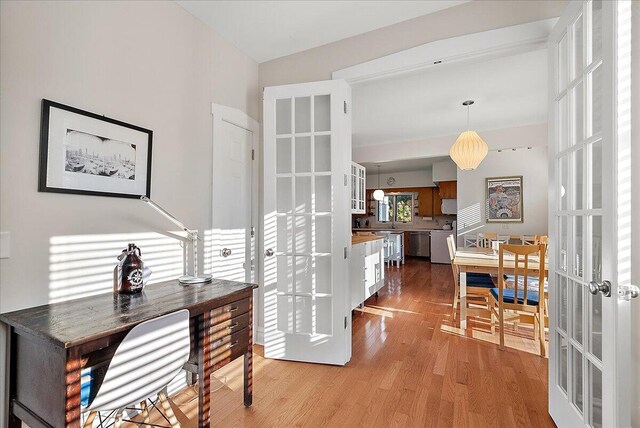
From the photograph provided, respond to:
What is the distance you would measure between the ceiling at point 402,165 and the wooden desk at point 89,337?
6.27m

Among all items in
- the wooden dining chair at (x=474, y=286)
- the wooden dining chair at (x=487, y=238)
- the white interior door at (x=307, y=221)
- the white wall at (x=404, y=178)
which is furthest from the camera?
the white wall at (x=404, y=178)

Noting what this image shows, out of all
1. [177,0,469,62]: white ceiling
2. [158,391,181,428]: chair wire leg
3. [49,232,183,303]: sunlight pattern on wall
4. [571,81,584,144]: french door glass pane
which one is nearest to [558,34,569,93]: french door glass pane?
[571,81,584,144]: french door glass pane

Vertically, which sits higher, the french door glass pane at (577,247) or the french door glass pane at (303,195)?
the french door glass pane at (303,195)

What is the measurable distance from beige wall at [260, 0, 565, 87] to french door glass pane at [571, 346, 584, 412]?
2.00 m

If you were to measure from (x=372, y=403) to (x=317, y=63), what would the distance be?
2.71 m

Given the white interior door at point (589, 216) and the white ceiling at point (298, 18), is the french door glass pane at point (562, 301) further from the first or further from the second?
the white ceiling at point (298, 18)

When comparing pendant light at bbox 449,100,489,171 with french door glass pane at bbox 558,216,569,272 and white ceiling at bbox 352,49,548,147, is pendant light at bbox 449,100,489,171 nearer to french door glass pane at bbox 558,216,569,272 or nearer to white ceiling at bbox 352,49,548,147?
white ceiling at bbox 352,49,548,147

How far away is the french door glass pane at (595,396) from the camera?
4.39 ft

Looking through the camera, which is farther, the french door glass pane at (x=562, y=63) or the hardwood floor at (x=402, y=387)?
the hardwood floor at (x=402, y=387)


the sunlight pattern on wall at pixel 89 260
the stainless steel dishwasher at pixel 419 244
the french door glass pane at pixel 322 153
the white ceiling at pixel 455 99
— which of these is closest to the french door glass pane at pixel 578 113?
the white ceiling at pixel 455 99

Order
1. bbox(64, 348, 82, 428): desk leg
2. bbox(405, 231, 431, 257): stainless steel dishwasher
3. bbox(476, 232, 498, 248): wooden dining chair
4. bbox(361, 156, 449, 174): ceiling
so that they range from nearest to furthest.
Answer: bbox(64, 348, 82, 428): desk leg → bbox(476, 232, 498, 248): wooden dining chair → bbox(361, 156, 449, 174): ceiling → bbox(405, 231, 431, 257): stainless steel dishwasher

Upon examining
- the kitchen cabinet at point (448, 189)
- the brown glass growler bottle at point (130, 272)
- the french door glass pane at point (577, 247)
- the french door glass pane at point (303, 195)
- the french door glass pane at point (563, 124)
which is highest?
the kitchen cabinet at point (448, 189)

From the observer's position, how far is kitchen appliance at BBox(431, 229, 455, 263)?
7961 mm

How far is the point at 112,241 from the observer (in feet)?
6.06
